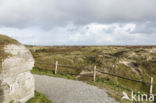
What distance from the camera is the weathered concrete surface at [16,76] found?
6.09m

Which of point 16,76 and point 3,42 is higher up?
point 3,42

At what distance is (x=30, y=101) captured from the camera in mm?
7926

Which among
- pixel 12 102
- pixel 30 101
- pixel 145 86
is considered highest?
pixel 12 102

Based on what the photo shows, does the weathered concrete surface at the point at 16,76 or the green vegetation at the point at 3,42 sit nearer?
the weathered concrete surface at the point at 16,76

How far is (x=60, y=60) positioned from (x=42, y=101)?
486 inches

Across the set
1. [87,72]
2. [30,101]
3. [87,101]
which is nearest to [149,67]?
[87,72]

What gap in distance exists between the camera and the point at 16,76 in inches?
265

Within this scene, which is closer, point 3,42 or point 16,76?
point 16,76

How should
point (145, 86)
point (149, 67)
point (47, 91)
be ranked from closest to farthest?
point (47, 91) < point (145, 86) < point (149, 67)

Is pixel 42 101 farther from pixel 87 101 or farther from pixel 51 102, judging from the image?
pixel 87 101

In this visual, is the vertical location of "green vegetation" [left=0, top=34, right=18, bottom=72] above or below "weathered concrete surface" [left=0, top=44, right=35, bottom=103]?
above

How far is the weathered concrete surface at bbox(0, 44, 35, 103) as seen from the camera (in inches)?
240

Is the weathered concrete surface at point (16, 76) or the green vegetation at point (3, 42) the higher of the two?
the green vegetation at point (3, 42)

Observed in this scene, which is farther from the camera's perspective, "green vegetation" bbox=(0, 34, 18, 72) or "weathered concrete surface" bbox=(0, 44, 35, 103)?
"green vegetation" bbox=(0, 34, 18, 72)
